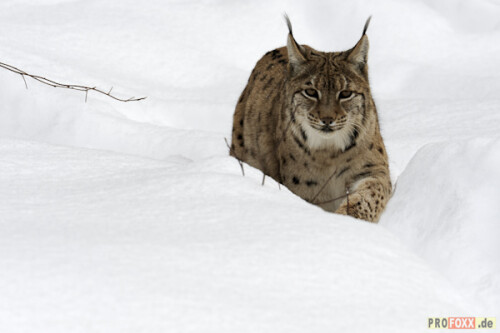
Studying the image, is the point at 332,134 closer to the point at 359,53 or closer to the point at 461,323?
the point at 359,53

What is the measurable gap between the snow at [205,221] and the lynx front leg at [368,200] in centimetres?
25

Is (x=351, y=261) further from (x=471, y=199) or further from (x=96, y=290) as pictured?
(x=471, y=199)

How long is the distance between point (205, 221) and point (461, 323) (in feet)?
2.78

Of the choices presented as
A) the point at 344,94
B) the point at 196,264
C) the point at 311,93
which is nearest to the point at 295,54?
the point at 311,93

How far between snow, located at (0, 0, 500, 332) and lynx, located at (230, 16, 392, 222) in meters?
0.45

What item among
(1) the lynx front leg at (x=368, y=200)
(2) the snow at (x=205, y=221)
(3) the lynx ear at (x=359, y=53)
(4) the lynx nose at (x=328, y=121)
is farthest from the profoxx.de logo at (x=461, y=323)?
(3) the lynx ear at (x=359, y=53)

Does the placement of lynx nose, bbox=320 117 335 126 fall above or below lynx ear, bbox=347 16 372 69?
below

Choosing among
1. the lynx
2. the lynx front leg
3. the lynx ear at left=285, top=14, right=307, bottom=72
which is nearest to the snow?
the lynx front leg

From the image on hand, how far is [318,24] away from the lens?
7.91m

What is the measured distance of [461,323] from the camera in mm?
2400

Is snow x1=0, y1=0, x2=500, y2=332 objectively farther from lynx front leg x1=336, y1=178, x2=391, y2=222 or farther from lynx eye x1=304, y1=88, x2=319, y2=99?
lynx eye x1=304, y1=88, x2=319, y2=99

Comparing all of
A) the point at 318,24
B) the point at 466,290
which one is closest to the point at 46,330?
the point at 466,290

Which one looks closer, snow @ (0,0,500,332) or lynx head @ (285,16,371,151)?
snow @ (0,0,500,332)

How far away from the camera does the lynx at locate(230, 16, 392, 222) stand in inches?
171
